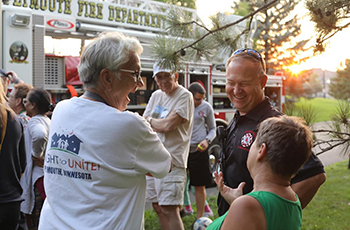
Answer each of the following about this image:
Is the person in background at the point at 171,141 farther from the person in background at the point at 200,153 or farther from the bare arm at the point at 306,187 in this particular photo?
the bare arm at the point at 306,187

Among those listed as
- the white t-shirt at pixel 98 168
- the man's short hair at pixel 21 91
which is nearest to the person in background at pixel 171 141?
the man's short hair at pixel 21 91

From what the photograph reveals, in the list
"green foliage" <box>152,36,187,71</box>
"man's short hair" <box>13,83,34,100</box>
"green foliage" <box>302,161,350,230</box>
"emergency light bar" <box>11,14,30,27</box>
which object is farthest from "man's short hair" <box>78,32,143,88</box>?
"emergency light bar" <box>11,14,30,27</box>

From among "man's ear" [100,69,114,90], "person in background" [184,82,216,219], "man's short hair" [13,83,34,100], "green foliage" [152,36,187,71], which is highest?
"green foliage" [152,36,187,71]

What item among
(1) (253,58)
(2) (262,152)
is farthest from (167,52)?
(2) (262,152)

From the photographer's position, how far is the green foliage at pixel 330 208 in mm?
5180

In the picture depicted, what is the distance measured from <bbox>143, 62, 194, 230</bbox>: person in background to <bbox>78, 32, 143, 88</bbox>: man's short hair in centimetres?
172

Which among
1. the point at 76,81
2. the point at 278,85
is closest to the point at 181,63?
the point at 76,81

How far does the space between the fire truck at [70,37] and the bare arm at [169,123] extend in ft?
3.29

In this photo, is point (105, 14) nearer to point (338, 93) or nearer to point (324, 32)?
point (324, 32)

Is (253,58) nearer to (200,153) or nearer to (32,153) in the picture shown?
(32,153)

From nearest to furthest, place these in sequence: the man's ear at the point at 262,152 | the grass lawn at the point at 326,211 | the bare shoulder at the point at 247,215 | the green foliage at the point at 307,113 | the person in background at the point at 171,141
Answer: the bare shoulder at the point at 247,215
the man's ear at the point at 262,152
the green foliage at the point at 307,113
the person in background at the point at 171,141
the grass lawn at the point at 326,211

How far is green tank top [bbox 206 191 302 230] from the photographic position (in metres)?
1.45

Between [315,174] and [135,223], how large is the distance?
3.04 feet

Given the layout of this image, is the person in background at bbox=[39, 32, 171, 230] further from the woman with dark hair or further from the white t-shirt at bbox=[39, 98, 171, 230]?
the woman with dark hair
